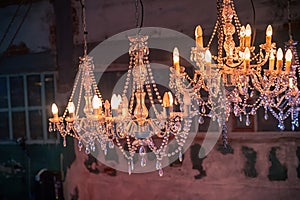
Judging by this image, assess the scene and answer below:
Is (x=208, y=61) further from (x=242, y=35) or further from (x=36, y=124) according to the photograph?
(x=36, y=124)

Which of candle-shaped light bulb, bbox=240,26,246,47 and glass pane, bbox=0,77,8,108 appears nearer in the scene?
candle-shaped light bulb, bbox=240,26,246,47

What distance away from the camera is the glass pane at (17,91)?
6.35m

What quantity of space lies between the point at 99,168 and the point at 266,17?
3333 millimetres

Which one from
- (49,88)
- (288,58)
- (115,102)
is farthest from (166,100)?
(49,88)

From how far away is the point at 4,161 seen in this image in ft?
21.2

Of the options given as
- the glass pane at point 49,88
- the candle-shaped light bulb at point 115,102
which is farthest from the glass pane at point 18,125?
the candle-shaped light bulb at point 115,102

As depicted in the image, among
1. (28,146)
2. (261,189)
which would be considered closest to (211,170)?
(261,189)

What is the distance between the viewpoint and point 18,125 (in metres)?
6.43

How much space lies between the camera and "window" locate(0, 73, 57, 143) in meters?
6.22

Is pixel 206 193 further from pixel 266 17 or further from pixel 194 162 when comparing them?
pixel 266 17

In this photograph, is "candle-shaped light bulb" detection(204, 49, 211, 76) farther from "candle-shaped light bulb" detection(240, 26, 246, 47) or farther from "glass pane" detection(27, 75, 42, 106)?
"glass pane" detection(27, 75, 42, 106)

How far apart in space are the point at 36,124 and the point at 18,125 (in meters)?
0.36

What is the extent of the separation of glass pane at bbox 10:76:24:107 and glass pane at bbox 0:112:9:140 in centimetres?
28

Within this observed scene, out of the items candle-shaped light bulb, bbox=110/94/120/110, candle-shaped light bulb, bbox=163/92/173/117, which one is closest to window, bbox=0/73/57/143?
candle-shaped light bulb, bbox=110/94/120/110
